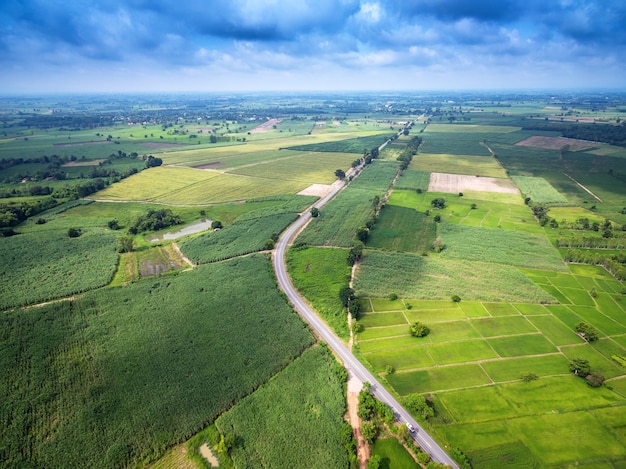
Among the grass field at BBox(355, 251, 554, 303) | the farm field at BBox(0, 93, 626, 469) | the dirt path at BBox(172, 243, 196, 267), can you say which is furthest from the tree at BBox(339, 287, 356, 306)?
the dirt path at BBox(172, 243, 196, 267)

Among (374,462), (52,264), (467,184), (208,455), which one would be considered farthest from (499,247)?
(52,264)

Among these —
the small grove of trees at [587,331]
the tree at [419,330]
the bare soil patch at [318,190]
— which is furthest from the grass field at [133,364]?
the bare soil patch at [318,190]

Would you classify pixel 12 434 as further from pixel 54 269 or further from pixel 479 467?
pixel 479 467

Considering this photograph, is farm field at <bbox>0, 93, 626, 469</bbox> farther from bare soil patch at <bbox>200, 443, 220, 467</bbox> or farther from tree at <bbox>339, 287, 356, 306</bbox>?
tree at <bbox>339, 287, 356, 306</bbox>

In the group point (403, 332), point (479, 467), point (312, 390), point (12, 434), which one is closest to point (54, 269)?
point (12, 434)

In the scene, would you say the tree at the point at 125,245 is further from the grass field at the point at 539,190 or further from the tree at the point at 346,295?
the grass field at the point at 539,190
